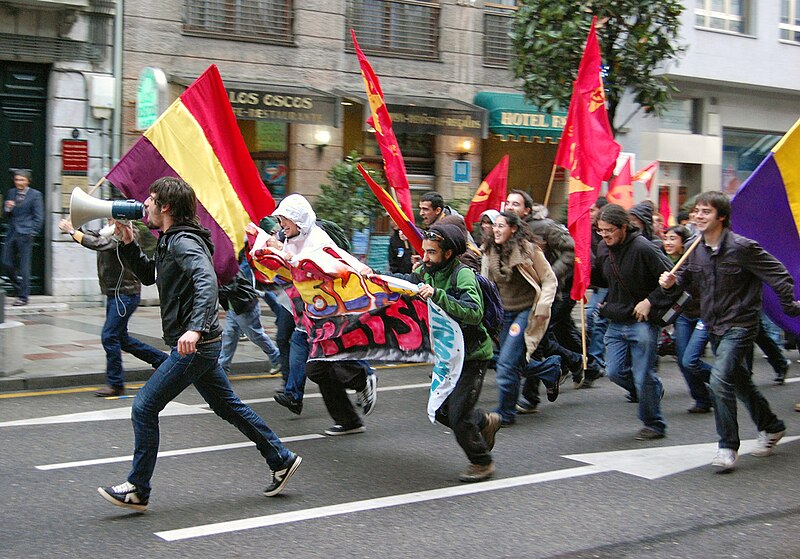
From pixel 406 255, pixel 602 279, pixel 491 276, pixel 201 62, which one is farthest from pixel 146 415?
pixel 201 62

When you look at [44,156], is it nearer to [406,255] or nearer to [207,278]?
[406,255]

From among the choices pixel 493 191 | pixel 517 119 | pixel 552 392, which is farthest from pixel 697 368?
pixel 517 119

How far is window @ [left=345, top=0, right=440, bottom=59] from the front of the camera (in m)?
19.3

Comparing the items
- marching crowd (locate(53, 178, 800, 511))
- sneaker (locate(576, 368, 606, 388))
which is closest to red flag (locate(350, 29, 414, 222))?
marching crowd (locate(53, 178, 800, 511))

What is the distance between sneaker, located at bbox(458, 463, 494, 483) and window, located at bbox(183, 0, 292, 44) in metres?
12.6

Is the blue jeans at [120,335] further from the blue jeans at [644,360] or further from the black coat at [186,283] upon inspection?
the blue jeans at [644,360]

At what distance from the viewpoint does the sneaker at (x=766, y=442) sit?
23.8 ft

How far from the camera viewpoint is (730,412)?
6816 mm

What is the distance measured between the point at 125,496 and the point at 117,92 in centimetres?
1185

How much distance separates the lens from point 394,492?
20.3ft

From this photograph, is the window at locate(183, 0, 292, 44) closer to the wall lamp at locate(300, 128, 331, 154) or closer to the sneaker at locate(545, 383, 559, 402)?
the wall lamp at locate(300, 128, 331, 154)

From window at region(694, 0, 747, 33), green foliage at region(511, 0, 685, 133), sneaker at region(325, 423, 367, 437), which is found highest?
window at region(694, 0, 747, 33)

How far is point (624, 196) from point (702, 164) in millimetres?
9974

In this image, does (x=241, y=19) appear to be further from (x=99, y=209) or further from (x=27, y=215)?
(x=99, y=209)
